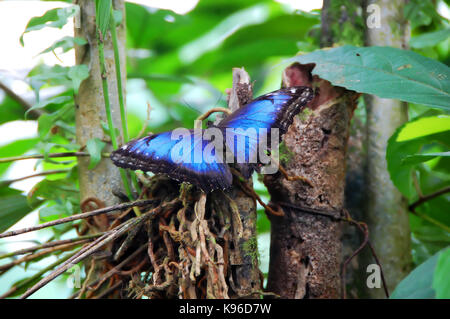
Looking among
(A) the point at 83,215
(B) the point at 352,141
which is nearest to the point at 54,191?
(A) the point at 83,215

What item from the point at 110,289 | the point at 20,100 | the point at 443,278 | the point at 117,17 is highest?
the point at 117,17

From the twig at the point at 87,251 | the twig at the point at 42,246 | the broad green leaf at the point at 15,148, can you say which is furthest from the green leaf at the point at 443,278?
the broad green leaf at the point at 15,148

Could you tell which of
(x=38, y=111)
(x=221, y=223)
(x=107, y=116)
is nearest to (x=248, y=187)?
(x=221, y=223)

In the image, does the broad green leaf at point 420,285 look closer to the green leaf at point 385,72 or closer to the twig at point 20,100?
the green leaf at point 385,72

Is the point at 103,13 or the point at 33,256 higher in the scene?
the point at 103,13

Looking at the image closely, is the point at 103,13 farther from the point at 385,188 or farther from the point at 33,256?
the point at 385,188

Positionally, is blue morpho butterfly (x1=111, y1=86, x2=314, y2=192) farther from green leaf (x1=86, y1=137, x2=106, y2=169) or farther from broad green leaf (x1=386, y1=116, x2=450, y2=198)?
broad green leaf (x1=386, y1=116, x2=450, y2=198)
